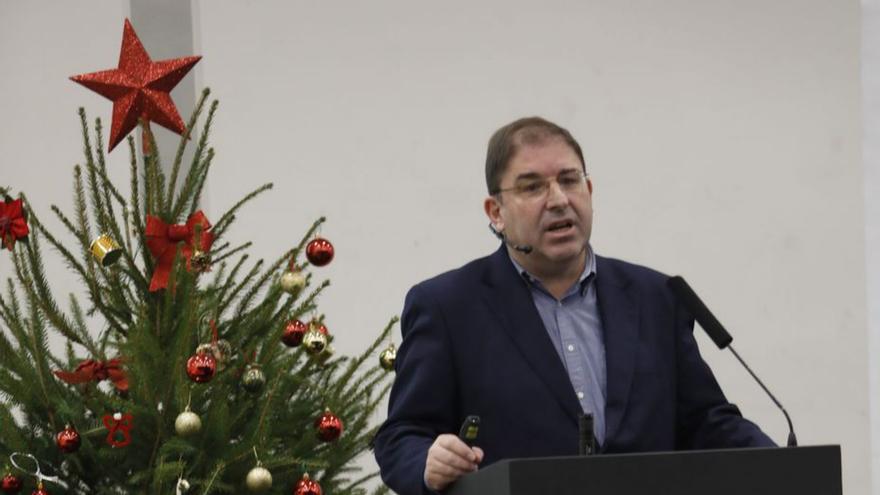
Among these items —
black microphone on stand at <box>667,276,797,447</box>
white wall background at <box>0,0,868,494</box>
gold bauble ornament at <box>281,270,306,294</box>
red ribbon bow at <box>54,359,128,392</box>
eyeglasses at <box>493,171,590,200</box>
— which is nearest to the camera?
black microphone on stand at <box>667,276,797,447</box>

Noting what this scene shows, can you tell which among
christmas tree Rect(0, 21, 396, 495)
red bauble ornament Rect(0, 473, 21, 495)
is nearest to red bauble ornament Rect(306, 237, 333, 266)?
christmas tree Rect(0, 21, 396, 495)

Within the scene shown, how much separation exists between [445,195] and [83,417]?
1596 mm

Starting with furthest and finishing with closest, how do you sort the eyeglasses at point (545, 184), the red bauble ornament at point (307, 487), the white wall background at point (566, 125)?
the white wall background at point (566, 125) < the red bauble ornament at point (307, 487) < the eyeglasses at point (545, 184)

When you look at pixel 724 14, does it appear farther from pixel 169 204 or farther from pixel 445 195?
pixel 169 204

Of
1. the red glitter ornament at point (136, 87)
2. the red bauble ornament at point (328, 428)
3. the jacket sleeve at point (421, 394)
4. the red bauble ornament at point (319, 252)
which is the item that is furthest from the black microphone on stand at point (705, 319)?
the red glitter ornament at point (136, 87)

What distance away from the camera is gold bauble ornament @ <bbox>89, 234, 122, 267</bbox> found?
268cm

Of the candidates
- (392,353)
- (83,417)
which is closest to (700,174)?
(392,353)

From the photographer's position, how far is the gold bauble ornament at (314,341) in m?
Result: 2.78

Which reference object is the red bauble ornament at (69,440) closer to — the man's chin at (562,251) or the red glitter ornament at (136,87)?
the red glitter ornament at (136,87)

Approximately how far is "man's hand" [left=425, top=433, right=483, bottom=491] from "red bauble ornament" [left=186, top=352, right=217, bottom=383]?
751 millimetres

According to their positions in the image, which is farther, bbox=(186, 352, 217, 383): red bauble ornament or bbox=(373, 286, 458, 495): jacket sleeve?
bbox=(186, 352, 217, 383): red bauble ornament

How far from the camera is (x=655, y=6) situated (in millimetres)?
4215

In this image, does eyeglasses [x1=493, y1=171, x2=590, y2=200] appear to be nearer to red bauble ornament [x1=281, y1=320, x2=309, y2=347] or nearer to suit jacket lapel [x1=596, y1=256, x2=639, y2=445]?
suit jacket lapel [x1=596, y1=256, x2=639, y2=445]

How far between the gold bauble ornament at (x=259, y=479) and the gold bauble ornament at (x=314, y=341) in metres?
0.30
